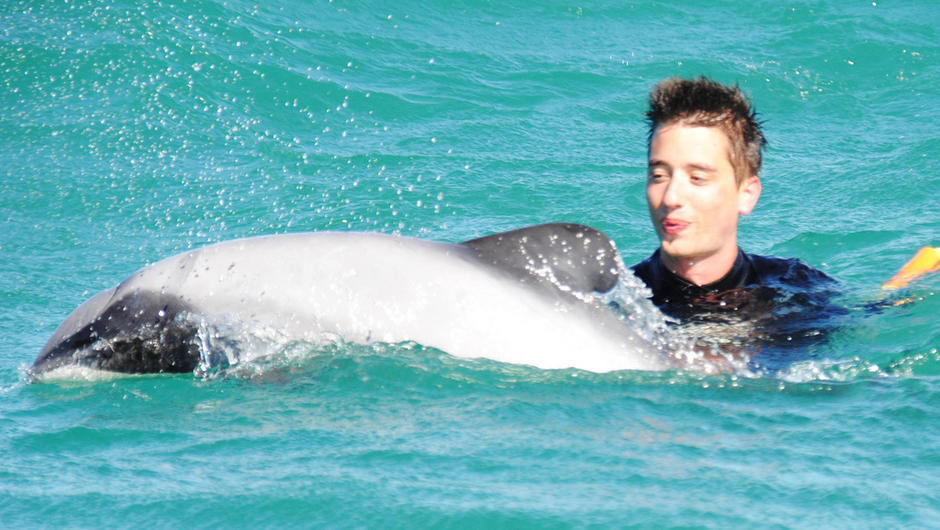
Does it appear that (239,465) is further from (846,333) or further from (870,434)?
(846,333)

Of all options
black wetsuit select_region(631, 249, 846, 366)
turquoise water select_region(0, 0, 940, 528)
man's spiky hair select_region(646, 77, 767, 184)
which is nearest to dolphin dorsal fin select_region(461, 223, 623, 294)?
turquoise water select_region(0, 0, 940, 528)

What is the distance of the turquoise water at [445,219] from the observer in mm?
4105

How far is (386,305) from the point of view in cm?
495

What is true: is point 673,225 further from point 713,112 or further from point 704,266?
point 713,112

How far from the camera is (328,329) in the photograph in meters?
4.95

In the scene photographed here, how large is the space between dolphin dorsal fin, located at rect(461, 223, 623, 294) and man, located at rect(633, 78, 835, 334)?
79 cm

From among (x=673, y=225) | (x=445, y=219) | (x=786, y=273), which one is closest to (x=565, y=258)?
(x=673, y=225)

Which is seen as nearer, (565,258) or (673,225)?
(565,258)

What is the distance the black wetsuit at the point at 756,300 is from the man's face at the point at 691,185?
306 mm

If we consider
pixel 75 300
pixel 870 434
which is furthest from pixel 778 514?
pixel 75 300

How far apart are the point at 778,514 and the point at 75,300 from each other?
5.33 m

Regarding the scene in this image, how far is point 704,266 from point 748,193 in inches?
17.7

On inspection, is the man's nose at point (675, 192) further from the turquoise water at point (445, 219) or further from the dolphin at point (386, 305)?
the turquoise water at point (445, 219)

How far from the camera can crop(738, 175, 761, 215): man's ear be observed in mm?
5848
